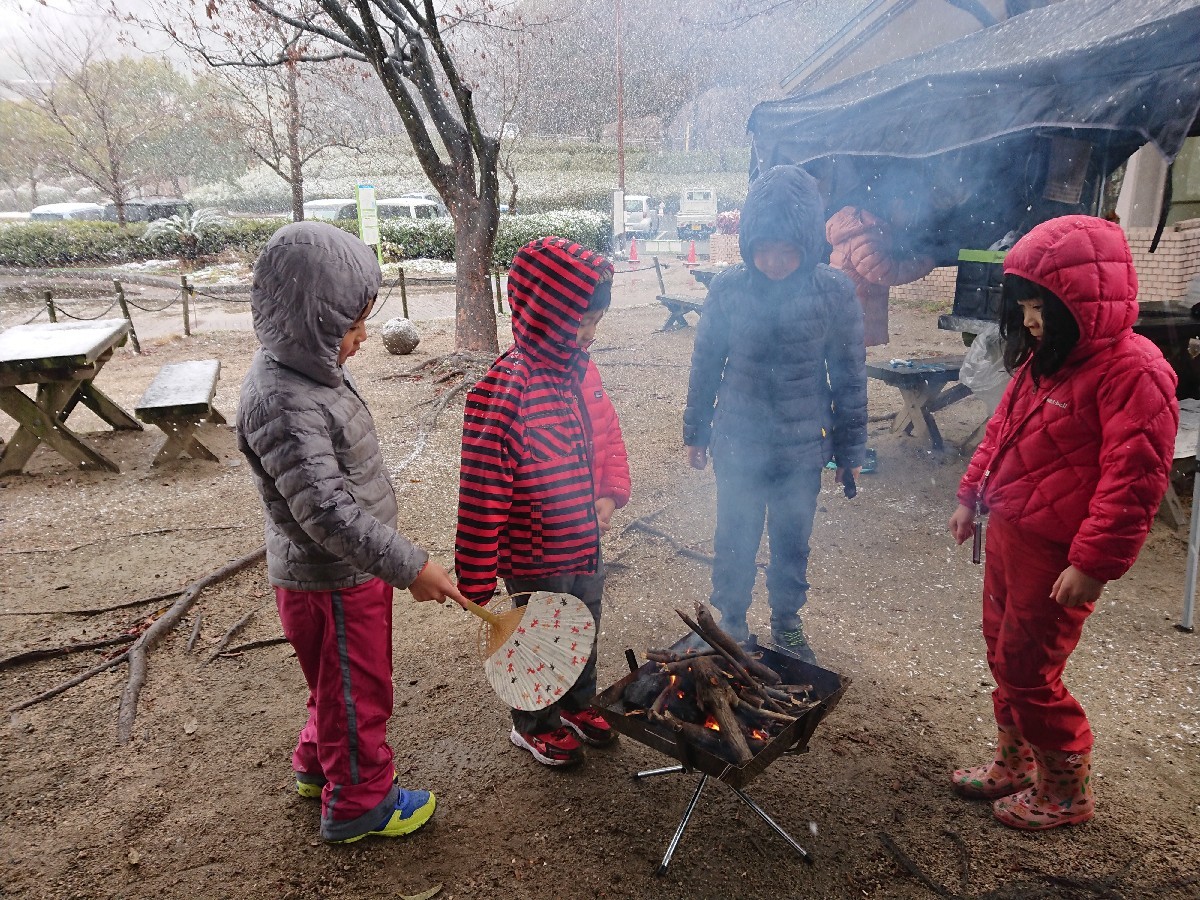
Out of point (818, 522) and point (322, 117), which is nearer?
point (818, 522)

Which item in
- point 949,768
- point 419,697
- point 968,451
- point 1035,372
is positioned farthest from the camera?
point 968,451

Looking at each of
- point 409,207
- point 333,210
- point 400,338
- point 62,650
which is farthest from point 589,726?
point 333,210

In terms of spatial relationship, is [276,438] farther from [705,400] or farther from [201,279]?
[201,279]

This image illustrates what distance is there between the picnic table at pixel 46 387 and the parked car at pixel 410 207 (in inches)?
842

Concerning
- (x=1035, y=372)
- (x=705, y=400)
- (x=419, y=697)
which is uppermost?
(x=1035, y=372)

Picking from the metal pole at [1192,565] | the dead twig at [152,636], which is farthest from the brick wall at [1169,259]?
the dead twig at [152,636]

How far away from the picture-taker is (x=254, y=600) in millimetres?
3984

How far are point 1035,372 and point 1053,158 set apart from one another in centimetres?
403

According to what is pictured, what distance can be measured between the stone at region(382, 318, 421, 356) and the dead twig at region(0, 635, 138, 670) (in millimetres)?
6715

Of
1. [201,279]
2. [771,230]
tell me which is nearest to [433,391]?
[771,230]

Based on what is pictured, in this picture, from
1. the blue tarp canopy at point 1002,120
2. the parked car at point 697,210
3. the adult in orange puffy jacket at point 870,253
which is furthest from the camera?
the parked car at point 697,210

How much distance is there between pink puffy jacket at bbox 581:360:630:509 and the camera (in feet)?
8.46

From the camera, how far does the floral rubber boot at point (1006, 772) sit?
2.37m

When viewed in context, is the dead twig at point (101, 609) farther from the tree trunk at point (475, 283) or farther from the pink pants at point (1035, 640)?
the tree trunk at point (475, 283)
